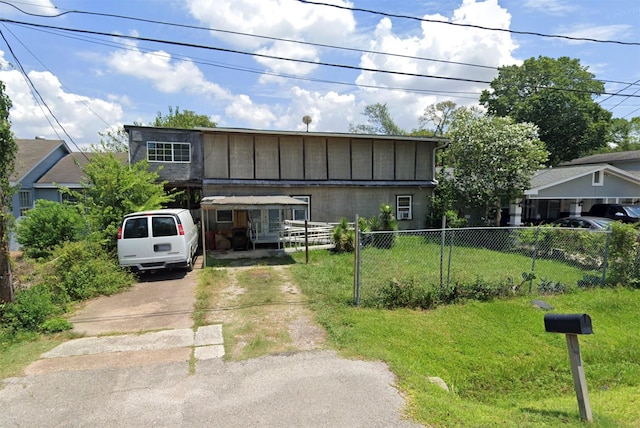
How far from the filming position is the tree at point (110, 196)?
37.2 ft

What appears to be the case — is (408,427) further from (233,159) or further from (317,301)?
(233,159)

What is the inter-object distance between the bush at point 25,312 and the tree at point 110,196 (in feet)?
15.4

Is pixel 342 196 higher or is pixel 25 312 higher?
pixel 342 196

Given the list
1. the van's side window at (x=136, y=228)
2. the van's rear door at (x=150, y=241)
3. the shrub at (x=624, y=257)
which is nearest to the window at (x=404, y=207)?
the shrub at (x=624, y=257)

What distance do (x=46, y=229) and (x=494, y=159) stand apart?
59.2ft

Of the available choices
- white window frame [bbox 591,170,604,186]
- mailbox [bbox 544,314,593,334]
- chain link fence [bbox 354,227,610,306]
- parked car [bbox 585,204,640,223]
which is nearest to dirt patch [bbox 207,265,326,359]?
chain link fence [bbox 354,227,610,306]

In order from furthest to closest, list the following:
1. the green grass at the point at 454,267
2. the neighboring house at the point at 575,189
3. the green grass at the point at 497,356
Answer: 1. the neighboring house at the point at 575,189
2. the green grass at the point at 454,267
3. the green grass at the point at 497,356

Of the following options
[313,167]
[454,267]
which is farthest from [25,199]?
[454,267]

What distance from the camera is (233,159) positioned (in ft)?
52.5

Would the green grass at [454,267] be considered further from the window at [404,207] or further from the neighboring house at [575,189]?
the neighboring house at [575,189]

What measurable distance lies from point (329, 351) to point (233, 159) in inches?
494

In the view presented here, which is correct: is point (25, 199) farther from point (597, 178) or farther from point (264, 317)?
point (597, 178)

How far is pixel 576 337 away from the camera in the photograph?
3564 millimetres

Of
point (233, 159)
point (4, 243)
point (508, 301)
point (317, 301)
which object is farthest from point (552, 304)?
point (233, 159)
